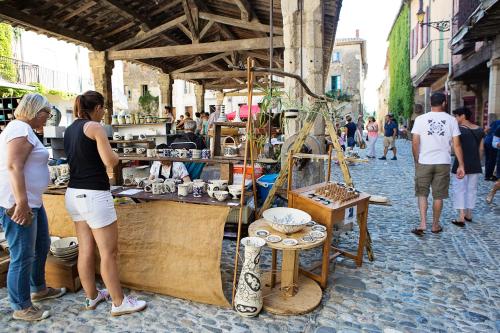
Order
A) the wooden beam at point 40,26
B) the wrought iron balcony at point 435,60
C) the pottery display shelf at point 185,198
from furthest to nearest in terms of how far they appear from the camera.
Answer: the wrought iron balcony at point 435,60 → the wooden beam at point 40,26 → the pottery display shelf at point 185,198

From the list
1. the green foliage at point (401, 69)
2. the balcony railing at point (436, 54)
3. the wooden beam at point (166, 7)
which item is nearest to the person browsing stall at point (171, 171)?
the wooden beam at point (166, 7)

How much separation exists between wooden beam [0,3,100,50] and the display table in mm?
5476

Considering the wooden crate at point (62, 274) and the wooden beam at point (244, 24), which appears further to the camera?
the wooden beam at point (244, 24)

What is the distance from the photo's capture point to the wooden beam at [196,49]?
779 cm

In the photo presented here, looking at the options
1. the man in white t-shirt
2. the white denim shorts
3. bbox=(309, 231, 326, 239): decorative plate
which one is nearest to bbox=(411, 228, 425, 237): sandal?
the man in white t-shirt

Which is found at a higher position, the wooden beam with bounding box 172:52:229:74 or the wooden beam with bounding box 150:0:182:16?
the wooden beam with bounding box 150:0:182:16

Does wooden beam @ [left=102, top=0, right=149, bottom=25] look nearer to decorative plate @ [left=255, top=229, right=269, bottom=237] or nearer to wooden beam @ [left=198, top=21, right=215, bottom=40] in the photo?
wooden beam @ [left=198, top=21, right=215, bottom=40]

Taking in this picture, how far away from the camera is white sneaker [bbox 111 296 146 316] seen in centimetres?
262

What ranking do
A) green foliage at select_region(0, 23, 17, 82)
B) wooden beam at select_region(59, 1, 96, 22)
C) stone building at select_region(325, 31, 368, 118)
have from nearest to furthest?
wooden beam at select_region(59, 1, 96, 22) → green foliage at select_region(0, 23, 17, 82) → stone building at select_region(325, 31, 368, 118)

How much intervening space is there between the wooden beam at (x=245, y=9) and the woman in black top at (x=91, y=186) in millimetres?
5432

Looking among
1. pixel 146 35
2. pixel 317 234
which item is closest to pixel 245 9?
pixel 146 35

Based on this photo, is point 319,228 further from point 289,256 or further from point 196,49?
point 196,49

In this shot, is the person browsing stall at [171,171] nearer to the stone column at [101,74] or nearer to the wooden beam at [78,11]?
the wooden beam at [78,11]

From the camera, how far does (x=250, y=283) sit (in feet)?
8.47
